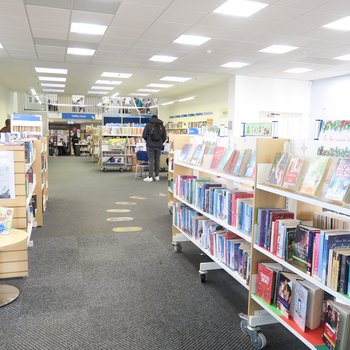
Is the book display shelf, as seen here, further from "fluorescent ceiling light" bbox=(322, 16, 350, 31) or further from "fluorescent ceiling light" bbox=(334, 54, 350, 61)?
"fluorescent ceiling light" bbox=(334, 54, 350, 61)

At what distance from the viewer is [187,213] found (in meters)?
4.13

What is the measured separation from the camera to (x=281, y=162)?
2.46 metres

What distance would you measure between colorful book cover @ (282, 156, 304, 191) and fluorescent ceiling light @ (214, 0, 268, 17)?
3.77m

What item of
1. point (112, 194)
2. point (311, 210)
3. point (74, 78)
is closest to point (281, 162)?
point (311, 210)

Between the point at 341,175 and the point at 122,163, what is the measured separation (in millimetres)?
11588

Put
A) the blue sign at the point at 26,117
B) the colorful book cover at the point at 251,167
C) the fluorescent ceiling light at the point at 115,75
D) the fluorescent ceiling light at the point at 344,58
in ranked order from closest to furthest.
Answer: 1. the colorful book cover at the point at 251,167
2. the blue sign at the point at 26,117
3. the fluorescent ceiling light at the point at 344,58
4. the fluorescent ceiling light at the point at 115,75

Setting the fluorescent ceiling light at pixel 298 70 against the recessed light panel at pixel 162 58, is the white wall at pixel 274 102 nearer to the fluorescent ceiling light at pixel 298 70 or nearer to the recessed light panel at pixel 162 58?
the fluorescent ceiling light at pixel 298 70

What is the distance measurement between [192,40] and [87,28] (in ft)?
6.97

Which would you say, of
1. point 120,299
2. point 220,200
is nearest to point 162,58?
point 220,200

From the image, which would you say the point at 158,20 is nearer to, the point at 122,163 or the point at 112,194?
the point at 112,194

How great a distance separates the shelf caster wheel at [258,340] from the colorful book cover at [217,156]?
154 cm

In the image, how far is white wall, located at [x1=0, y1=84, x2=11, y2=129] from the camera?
50.3 ft

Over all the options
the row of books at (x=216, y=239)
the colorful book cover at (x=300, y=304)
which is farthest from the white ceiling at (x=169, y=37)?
the colorful book cover at (x=300, y=304)

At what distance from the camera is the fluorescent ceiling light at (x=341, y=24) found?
237 inches
